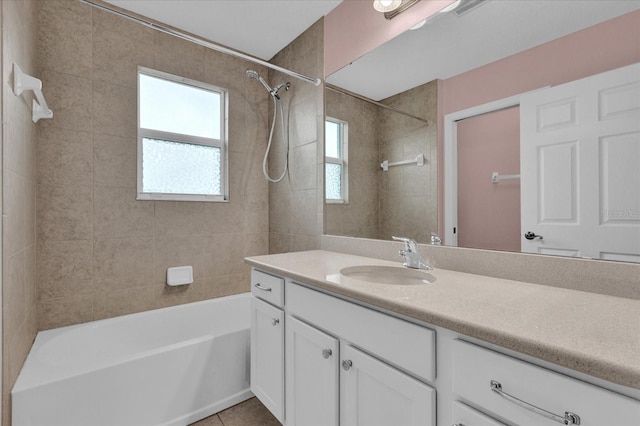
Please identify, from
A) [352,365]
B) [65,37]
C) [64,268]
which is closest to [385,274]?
[352,365]

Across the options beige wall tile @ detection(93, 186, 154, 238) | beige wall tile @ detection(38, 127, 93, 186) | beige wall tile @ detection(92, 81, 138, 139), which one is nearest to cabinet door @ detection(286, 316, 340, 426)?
beige wall tile @ detection(93, 186, 154, 238)

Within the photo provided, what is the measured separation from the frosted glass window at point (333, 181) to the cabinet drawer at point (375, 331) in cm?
88

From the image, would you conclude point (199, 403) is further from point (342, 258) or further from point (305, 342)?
point (342, 258)

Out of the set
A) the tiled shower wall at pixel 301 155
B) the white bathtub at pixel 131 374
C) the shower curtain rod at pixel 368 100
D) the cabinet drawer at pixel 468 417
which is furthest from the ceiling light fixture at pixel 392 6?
the white bathtub at pixel 131 374

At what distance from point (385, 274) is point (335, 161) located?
894 millimetres

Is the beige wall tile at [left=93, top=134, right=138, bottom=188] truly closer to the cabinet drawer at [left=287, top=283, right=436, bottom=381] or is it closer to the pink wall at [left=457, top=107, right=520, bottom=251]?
the cabinet drawer at [left=287, top=283, right=436, bottom=381]

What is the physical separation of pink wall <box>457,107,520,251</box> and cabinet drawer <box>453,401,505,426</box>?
66cm

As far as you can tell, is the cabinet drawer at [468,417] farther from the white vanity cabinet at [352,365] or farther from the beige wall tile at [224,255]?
the beige wall tile at [224,255]

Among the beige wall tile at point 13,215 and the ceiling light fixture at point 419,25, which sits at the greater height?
the ceiling light fixture at point 419,25

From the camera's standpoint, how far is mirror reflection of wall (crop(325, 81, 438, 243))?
1.48 meters

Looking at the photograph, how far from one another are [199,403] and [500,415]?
1596 millimetres

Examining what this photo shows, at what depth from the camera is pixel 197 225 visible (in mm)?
2326

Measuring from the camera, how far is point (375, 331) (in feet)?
3.10

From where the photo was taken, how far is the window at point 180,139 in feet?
7.08
